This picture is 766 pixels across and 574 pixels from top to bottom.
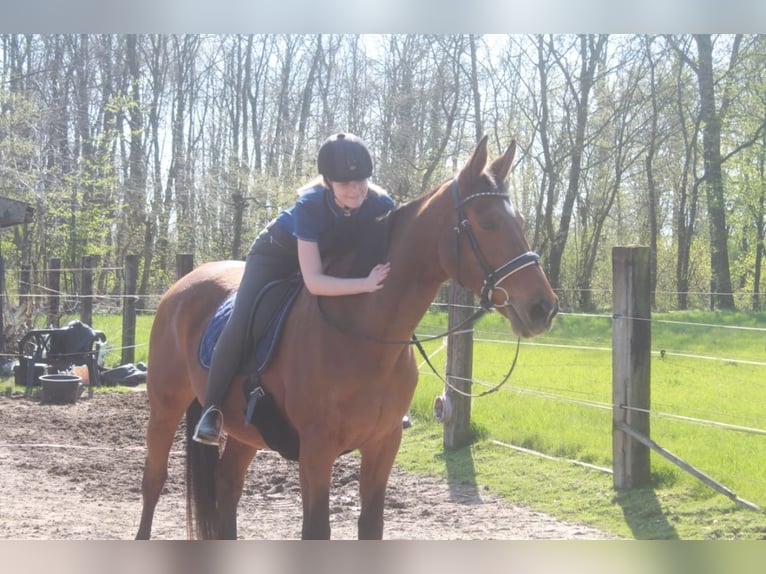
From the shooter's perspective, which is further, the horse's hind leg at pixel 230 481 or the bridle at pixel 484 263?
the horse's hind leg at pixel 230 481

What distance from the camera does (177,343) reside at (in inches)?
148

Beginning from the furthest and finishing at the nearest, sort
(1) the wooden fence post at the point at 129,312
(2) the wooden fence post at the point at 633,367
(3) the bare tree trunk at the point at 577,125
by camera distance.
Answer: (1) the wooden fence post at the point at 129,312, (3) the bare tree trunk at the point at 577,125, (2) the wooden fence post at the point at 633,367

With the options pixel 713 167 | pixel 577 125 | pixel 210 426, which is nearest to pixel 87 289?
pixel 577 125

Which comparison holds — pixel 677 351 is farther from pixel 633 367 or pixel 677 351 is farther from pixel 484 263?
pixel 484 263

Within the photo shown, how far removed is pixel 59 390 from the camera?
800 cm

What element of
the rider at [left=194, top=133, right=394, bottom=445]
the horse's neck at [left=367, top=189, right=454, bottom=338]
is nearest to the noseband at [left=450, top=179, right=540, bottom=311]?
the horse's neck at [left=367, top=189, right=454, bottom=338]

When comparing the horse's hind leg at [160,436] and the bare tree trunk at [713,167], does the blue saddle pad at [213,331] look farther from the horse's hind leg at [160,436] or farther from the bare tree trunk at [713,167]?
the bare tree trunk at [713,167]

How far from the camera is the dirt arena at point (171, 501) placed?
163 inches

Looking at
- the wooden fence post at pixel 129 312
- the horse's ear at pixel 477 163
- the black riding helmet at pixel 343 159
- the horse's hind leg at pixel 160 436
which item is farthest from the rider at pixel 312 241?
the wooden fence post at pixel 129 312

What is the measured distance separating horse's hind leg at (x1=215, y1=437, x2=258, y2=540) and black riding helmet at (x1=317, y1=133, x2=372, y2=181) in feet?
5.28

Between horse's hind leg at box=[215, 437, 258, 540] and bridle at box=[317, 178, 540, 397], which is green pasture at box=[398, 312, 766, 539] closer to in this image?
horse's hind leg at box=[215, 437, 258, 540]

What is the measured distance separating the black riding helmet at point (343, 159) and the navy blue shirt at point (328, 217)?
0.13 metres

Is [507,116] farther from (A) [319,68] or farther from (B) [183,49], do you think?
(B) [183,49]

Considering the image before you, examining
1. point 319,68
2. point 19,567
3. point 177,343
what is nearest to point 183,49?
point 319,68
